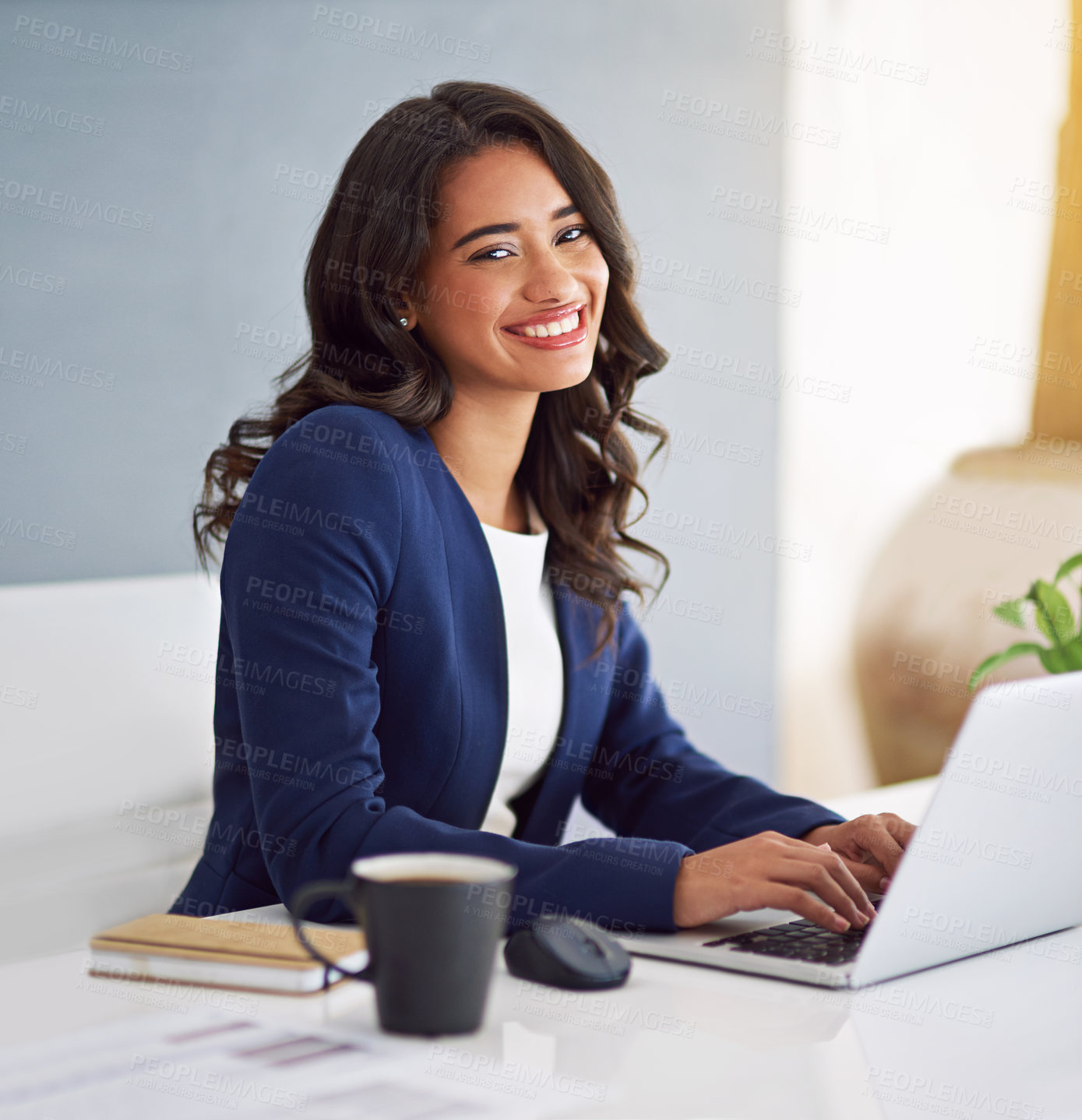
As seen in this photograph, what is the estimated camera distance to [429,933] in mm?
688

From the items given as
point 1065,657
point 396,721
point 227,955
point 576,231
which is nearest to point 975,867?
point 227,955

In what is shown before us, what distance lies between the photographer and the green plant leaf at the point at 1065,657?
1716 mm

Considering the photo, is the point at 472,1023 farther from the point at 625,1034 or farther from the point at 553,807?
the point at 553,807

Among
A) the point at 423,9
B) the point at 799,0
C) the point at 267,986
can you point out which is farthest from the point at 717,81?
the point at 267,986

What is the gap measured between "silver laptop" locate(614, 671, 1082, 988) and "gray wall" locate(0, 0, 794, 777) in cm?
149

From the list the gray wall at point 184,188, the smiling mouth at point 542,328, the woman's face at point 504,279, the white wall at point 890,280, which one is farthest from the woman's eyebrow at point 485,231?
the white wall at point 890,280

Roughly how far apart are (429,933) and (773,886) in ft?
1.13

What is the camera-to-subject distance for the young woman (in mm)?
1060

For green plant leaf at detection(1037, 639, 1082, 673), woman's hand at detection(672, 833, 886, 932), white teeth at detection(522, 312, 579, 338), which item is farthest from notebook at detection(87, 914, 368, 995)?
green plant leaf at detection(1037, 639, 1082, 673)

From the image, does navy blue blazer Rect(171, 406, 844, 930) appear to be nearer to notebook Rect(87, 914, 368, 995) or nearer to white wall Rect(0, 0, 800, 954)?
notebook Rect(87, 914, 368, 995)

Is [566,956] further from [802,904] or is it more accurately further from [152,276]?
[152,276]

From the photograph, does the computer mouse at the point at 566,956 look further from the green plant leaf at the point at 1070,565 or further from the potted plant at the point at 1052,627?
the green plant leaf at the point at 1070,565

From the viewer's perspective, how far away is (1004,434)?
333cm

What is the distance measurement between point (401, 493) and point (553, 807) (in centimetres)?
44
